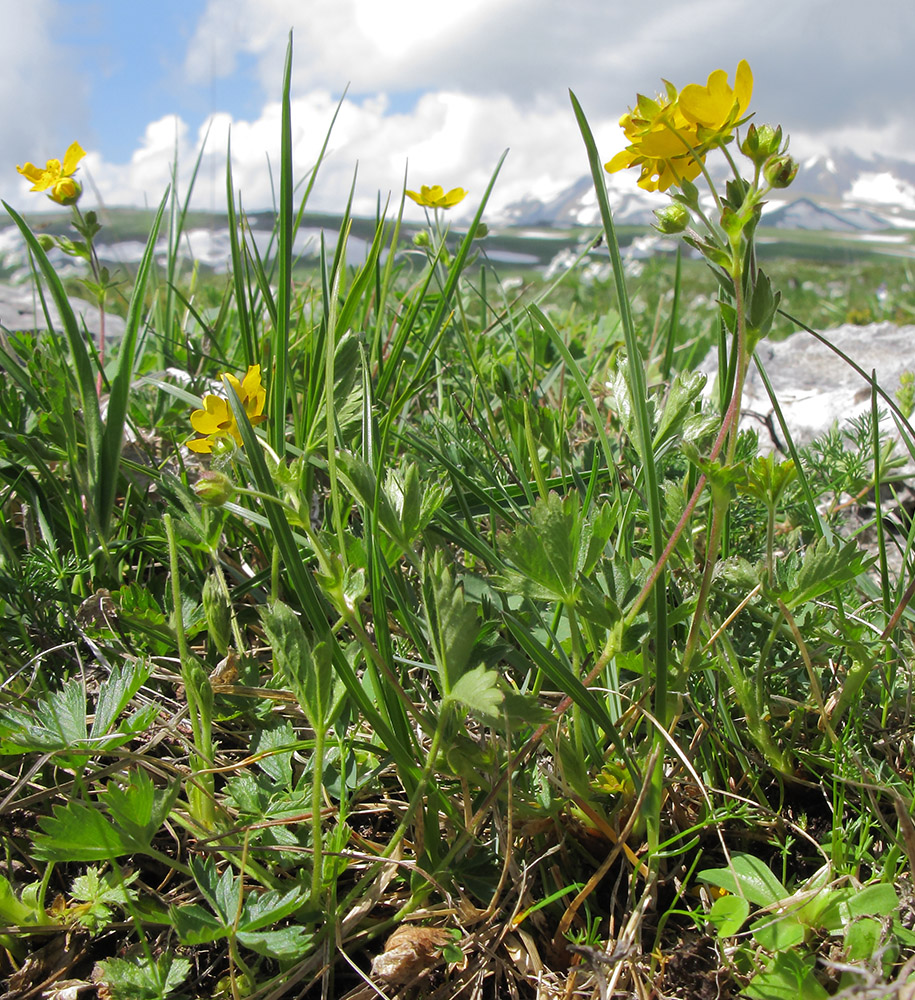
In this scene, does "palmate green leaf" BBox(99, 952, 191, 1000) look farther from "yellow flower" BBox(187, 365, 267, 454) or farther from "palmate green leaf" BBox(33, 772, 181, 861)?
"yellow flower" BBox(187, 365, 267, 454)

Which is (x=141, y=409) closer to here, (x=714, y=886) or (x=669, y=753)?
(x=669, y=753)

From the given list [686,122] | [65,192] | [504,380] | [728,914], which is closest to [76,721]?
[728,914]

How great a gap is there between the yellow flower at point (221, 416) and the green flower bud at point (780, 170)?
2.28 feet

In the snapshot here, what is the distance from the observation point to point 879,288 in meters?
8.98

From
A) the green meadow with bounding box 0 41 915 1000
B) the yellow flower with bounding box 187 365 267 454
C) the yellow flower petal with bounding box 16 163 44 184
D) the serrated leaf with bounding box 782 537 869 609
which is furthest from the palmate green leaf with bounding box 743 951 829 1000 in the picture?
the yellow flower petal with bounding box 16 163 44 184

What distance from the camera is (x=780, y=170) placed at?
31.9 inches

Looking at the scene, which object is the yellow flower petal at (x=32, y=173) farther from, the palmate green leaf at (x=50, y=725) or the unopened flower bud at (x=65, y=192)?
the palmate green leaf at (x=50, y=725)

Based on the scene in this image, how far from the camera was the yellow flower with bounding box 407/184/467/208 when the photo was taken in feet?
7.02

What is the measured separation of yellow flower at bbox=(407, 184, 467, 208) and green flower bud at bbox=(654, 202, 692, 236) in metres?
1.31

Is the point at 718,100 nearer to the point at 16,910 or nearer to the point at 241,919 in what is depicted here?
the point at 241,919

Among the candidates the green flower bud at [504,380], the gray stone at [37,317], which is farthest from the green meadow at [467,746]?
the gray stone at [37,317]

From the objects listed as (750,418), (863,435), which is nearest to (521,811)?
(863,435)

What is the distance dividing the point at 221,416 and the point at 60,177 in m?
1.28

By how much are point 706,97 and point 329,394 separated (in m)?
0.56
